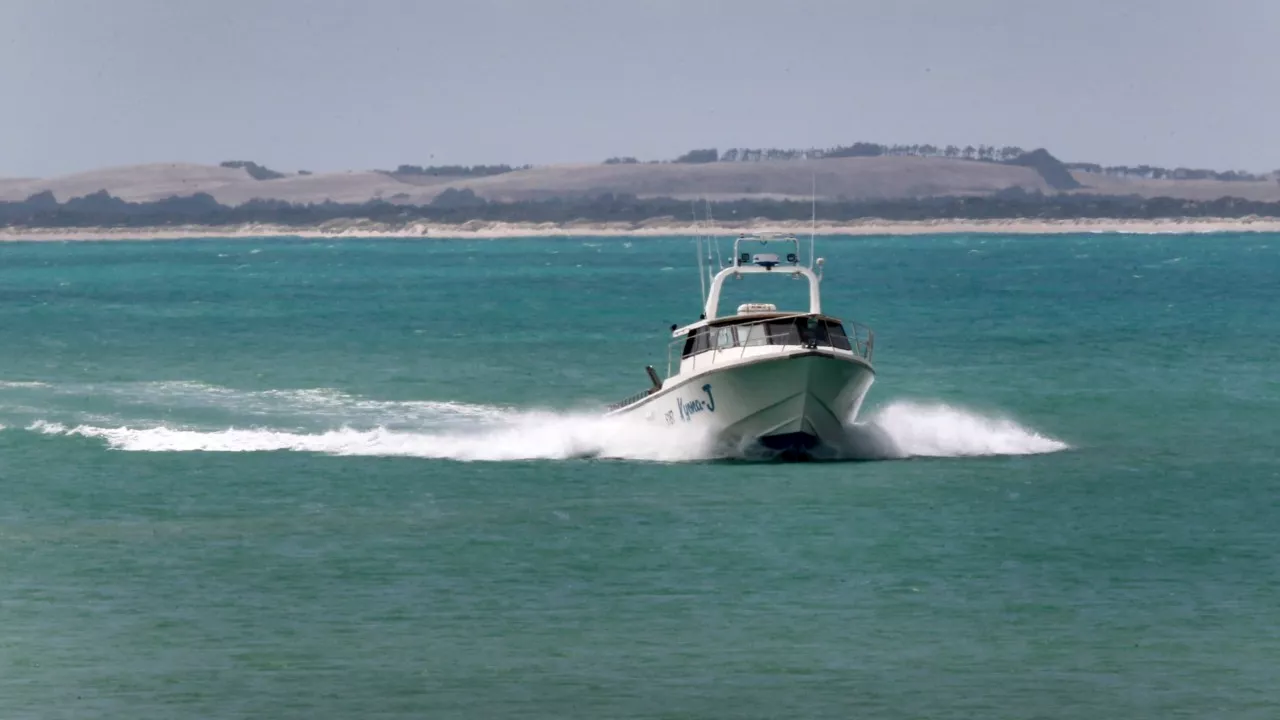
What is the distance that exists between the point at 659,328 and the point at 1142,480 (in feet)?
206

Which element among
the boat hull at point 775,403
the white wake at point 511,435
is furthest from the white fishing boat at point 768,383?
the white wake at point 511,435

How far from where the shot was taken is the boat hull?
1704 inches

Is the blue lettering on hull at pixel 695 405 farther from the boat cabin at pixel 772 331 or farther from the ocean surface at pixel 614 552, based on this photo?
the boat cabin at pixel 772 331

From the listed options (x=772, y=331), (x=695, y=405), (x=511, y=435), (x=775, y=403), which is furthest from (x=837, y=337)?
(x=511, y=435)

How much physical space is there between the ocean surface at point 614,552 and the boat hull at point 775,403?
0.66 meters

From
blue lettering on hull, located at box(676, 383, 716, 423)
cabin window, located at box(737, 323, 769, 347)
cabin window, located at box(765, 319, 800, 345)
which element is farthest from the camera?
cabin window, located at box(737, 323, 769, 347)

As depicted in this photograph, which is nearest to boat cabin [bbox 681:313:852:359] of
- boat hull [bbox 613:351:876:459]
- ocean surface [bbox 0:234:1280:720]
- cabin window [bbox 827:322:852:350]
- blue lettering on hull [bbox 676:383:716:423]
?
cabin window [bbox 827:322:852:350]

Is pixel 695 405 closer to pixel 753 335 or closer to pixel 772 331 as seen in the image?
pixel 753 335

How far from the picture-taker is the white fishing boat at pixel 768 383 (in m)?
43.3

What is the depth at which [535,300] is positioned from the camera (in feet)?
462

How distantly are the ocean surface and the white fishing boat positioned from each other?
776 mm

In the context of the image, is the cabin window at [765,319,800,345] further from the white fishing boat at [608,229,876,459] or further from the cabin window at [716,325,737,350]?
the cabin window at [716,325,737,350]

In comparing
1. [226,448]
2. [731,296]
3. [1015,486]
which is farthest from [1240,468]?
[731,296]

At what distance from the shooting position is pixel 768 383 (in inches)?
1709
